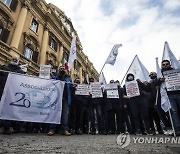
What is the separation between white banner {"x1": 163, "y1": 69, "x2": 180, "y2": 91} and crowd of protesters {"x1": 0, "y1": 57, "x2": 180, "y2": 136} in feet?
0.45

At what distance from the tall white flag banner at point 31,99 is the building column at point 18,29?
9.60 meters

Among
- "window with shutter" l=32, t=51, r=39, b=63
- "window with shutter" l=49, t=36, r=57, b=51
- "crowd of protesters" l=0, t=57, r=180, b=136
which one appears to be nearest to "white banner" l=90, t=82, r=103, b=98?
"crowd of protesters" l=0, t=57, r=180, b=136

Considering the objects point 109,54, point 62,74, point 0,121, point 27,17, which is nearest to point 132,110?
point 62,74

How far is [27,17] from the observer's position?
15742 mm

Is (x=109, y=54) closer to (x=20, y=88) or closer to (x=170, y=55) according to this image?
(x=170, y=55)

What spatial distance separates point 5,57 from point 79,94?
8970 millimetres

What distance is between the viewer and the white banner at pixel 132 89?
16.1ft

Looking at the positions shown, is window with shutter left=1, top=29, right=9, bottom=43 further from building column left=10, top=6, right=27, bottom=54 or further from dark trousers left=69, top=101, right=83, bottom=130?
dark trousers left=69, top=101, right=83, bottom=130

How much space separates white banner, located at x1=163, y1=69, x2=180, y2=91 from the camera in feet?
13.7

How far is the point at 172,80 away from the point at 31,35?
45.8 feet

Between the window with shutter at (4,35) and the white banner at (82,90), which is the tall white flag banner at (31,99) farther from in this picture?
the window with shutter at (4,35)

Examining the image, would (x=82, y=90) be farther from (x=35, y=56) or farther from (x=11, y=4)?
(x=11, y=4)

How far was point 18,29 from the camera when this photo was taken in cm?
1405

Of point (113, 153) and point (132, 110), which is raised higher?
point (132, 110)
